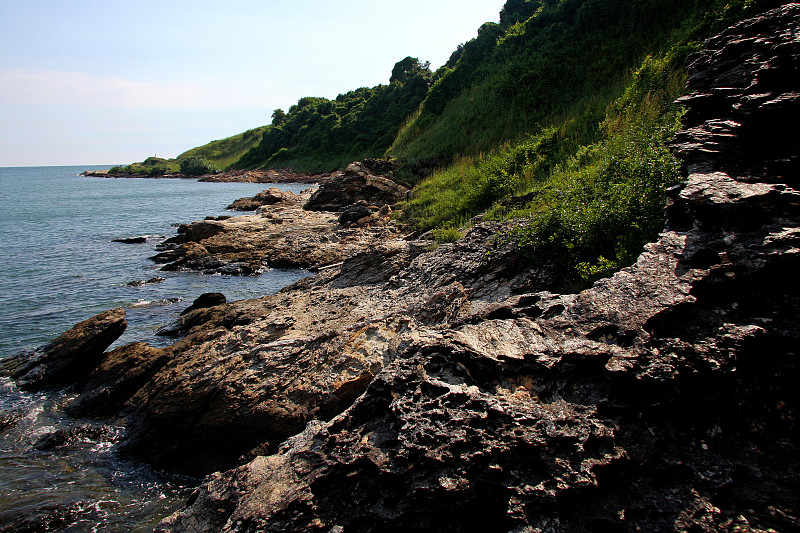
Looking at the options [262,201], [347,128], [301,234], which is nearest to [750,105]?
[301,234]

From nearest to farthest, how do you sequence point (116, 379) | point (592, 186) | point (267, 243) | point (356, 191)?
point (592, 186)
point (116, 379)
point (267, 243)
point (356, 191)

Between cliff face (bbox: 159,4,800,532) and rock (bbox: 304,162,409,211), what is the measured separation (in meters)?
20.8

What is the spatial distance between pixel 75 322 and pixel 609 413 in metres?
14.9

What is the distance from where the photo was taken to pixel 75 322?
1269 cm

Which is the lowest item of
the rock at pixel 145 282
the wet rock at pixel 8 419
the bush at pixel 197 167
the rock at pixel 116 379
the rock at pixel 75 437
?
the rock at pixel 75 437

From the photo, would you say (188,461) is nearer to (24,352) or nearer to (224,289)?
(24,352)

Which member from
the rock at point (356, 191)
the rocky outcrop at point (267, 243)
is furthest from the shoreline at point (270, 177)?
the rocky outcrop at point (267, 243)

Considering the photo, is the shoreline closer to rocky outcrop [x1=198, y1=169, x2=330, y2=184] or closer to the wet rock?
rocky outcrop [x1=198, y1=169, x2=330, y2=184]

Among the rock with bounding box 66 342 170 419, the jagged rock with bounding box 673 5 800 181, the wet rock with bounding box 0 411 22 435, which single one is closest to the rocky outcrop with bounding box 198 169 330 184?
the rock with bounding box 66 342 170 419

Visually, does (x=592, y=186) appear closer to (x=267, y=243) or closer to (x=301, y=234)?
(x=267, y=243)

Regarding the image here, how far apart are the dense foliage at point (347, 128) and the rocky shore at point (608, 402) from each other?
2037 inches

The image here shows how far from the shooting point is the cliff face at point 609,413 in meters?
2.97

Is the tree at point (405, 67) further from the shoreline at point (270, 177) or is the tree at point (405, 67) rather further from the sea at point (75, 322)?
the sea at point (75, 322)

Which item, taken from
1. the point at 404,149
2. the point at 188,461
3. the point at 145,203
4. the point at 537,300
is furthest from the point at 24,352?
the point at 145,203
